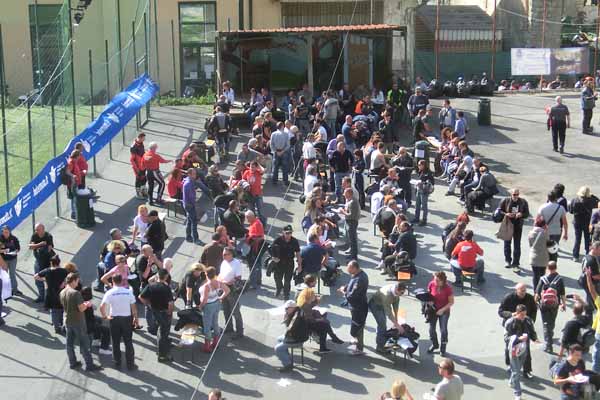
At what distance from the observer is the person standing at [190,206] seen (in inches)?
712

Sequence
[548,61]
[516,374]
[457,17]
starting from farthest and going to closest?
[457,17] < [548,61] < [516,374]

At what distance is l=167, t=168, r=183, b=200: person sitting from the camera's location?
63.2 feet

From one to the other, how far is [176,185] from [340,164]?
368cm

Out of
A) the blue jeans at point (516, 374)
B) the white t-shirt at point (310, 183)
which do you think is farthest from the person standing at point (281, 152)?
the blue jeans at point (516, 374)

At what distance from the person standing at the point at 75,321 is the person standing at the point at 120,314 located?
0.31m

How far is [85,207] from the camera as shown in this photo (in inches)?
747

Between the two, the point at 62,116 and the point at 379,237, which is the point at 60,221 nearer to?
the point at 62,116

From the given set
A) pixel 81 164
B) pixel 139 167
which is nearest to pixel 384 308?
pixel 81 164

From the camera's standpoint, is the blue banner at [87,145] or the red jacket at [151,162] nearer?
the blue banner at [87,145]

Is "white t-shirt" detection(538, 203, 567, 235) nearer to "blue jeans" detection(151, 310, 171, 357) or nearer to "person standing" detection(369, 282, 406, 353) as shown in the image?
"person standing" detection(369, 282, 406, 353)

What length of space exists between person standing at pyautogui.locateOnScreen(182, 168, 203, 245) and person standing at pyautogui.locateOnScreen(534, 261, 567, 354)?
722 cm

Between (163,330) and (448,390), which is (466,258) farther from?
(163,330)

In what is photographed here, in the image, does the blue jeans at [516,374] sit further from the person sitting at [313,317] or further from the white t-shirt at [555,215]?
the white t-shirt at [555,215]

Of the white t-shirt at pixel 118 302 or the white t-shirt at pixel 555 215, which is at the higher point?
the white t-shirt at pixel 555 215
